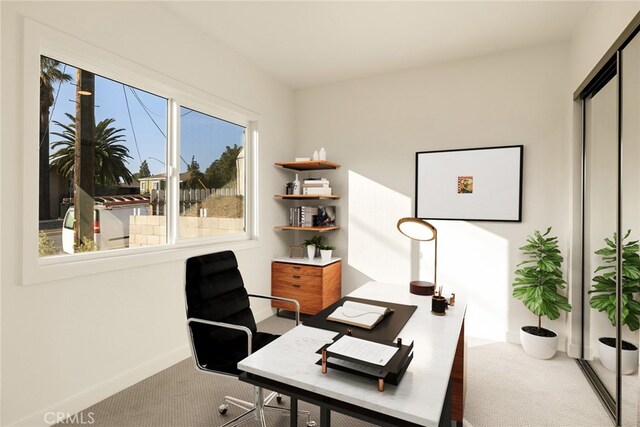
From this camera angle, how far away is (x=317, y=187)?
4.10 meters

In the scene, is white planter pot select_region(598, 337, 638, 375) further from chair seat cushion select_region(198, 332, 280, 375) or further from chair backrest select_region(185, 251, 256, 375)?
chair backrest select_region(185, 251, 256, 375)

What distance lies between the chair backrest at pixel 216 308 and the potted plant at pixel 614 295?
215cm

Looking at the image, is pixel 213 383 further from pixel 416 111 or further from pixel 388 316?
pixel 416 111

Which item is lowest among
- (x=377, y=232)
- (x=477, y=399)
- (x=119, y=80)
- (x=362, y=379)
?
(x=477, y=399)

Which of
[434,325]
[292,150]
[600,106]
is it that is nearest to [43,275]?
[434,325]

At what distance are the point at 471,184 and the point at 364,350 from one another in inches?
109

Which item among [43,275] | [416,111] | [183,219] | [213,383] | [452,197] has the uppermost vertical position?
[416,111]

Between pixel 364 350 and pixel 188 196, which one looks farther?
pixel 188 196

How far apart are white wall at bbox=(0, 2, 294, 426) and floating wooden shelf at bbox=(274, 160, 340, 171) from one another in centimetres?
95

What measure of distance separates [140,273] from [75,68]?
1459 millimetres

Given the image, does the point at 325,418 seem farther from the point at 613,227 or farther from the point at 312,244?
the point at 312,244

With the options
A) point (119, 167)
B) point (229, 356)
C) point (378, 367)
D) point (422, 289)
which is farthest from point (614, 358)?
point (119, 167)

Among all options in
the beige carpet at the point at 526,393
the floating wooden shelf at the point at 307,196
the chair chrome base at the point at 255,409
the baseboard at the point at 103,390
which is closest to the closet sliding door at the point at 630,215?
the beige carpet at the point at 526,393

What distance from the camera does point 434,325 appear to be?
1671mm
